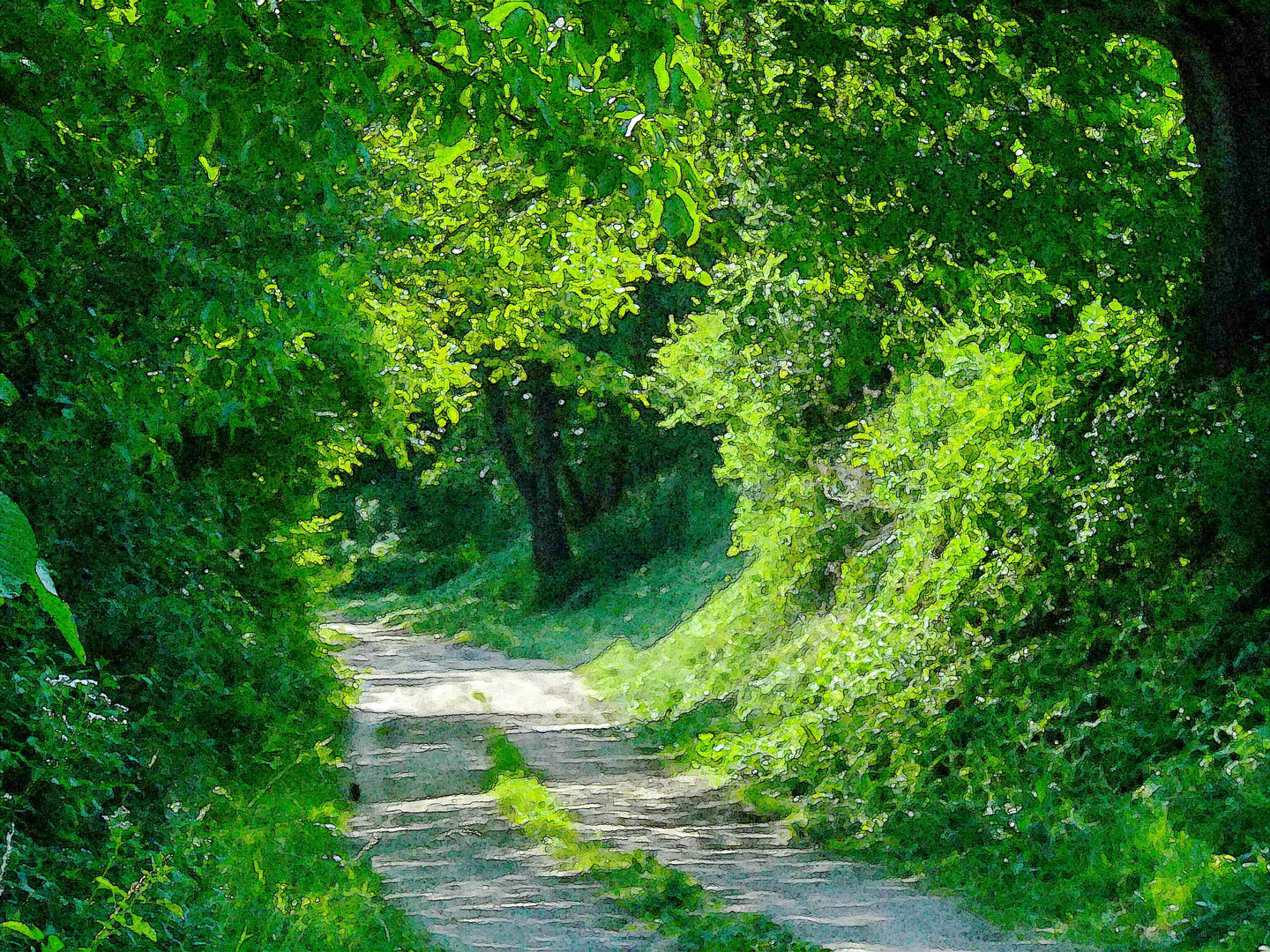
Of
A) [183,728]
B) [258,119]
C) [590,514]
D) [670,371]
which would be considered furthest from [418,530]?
[258,119]

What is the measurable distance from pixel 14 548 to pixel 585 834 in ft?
28.8

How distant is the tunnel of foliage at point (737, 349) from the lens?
208 inches

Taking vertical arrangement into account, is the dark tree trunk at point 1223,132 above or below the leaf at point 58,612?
above

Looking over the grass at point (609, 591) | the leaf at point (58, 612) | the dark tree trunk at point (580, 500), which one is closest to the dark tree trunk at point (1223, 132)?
the leaf at point (58, 612)

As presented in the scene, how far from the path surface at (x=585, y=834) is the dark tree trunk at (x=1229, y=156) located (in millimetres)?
4321

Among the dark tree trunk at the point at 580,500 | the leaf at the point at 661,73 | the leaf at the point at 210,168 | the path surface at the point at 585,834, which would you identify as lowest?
the path surface at the point at 585,834

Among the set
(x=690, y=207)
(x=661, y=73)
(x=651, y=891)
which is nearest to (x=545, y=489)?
(x=651, y=891)

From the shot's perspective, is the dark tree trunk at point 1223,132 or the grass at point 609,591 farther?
the grass at point 609,591

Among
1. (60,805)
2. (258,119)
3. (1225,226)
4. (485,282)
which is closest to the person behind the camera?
(258,119)

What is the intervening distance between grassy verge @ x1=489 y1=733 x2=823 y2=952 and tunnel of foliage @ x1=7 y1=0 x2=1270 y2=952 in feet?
4.68

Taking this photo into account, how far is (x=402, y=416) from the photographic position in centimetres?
1248

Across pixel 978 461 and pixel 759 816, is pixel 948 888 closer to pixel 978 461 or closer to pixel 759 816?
pixel 759 816

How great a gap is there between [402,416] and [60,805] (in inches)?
284

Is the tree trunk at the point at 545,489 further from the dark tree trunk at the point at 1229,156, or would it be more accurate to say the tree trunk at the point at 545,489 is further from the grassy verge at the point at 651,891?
the dark tree trunk at the point at 1229,156
